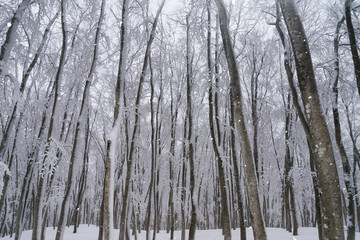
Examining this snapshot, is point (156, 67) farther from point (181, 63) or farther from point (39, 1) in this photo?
point (39, 1)

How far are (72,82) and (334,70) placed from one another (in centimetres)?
1181

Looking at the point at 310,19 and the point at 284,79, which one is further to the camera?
the point at 284,79

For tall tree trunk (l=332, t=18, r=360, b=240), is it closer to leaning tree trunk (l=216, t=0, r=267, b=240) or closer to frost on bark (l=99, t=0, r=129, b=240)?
leaning tree trunk (l=216, t=0, r=267, b=240)

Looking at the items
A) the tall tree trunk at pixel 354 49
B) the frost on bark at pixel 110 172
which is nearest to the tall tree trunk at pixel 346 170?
the tall tree trunk at pixel 354 49

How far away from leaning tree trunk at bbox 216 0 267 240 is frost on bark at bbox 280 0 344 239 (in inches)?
65.6

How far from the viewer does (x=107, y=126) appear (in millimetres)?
17484

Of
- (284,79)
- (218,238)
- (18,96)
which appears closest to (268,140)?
(284,79)

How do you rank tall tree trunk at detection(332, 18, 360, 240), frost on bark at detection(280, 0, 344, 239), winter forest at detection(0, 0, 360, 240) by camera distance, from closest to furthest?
frost on bark at detection(280, 0, 344, 239) → winter forest at detection(0, 0, 360, 240) → tall tree trunk at detection(332, 18, 360, 240)

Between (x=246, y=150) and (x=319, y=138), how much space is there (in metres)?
1.90

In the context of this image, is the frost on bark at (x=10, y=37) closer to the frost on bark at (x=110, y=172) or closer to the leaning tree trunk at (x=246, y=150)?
the frost on bark at (x=110, y=172)

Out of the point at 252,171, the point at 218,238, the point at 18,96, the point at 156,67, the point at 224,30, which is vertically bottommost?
the point at 218,238

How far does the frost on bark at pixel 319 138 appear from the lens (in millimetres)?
3564

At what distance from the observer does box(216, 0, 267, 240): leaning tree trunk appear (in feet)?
17.1

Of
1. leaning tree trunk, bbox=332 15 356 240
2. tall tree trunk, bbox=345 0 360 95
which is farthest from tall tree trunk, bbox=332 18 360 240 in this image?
tall tree trunk, bbox=345 0 360 95
